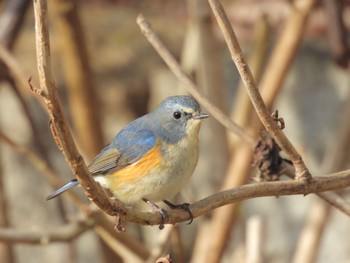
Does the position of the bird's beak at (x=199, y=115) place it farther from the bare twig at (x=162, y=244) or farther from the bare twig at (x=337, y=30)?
the bare twig at (x=337, y=30)

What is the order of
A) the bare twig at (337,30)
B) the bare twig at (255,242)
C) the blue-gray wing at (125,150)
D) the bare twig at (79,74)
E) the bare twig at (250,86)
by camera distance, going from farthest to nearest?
the bare twig at (79,74) < the bare twig at (337,30) < the bare twig at (255,242) < the blue-gray wing at (125,150) < the bare twig at (250,86)

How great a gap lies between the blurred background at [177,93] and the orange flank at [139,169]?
0.28 metres

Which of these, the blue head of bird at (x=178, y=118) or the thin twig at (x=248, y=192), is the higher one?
the blue head of bird at (x=178, y=118)

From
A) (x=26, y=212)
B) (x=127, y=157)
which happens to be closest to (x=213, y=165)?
(x=127, y=157)

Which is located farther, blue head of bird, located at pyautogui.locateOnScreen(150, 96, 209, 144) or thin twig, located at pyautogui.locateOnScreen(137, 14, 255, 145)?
blue head of bird, located at pyautogui.locateOnScreen(150, 96, 209, 144)

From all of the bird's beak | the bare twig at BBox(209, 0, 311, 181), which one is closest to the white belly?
the bird's beak

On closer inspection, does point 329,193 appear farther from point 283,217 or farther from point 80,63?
point 283,217

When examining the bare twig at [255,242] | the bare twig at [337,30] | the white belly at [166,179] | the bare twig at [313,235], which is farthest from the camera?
the bare twig at [313,235]

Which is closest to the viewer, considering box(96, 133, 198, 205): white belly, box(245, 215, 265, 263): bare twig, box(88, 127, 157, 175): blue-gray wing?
box(96, 133, 198, 205): white belly

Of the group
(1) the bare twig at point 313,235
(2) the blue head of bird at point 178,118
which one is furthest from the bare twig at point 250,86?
(1) the bare twig at point 313,235

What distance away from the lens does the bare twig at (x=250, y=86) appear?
1600 mm

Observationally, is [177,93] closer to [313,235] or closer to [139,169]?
[313,235]

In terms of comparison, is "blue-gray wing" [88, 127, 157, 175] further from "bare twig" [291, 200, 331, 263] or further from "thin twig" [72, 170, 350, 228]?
"bare twig" [291, 200, 331, 263]

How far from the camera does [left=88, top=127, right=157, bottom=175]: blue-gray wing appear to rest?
8.09ft
